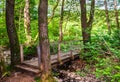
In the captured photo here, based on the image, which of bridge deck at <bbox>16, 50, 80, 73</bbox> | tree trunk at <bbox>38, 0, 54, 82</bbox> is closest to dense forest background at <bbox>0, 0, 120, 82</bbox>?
bridge deck at <bbox>16, 50, 80, 73</bbox>

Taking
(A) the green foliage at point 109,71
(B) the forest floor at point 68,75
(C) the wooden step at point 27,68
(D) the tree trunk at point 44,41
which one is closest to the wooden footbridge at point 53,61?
(C) the wooden step at point 27,68

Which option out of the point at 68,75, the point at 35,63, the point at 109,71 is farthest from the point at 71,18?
the point at 109,71

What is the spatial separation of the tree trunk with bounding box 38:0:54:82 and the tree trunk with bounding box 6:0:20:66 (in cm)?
216

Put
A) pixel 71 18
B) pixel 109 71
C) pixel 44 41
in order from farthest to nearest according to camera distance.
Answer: pixel 71 18 < pixel 44 41 < pixel 109 71

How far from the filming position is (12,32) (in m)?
8.97

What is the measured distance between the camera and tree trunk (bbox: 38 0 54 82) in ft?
23.7

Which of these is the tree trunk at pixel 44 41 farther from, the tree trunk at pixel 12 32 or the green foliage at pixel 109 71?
the green foliage at pixel 109 71

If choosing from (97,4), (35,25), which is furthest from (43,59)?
(97,4)

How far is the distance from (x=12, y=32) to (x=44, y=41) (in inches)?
93.2

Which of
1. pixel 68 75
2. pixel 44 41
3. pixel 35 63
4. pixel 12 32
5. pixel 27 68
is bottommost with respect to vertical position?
pixel 68 75

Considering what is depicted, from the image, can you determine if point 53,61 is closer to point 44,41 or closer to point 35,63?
point 35,63

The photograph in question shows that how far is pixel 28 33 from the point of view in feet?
39.3

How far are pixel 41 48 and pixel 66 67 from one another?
3694mm

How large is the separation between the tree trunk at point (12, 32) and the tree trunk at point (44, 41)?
2.16 metres
